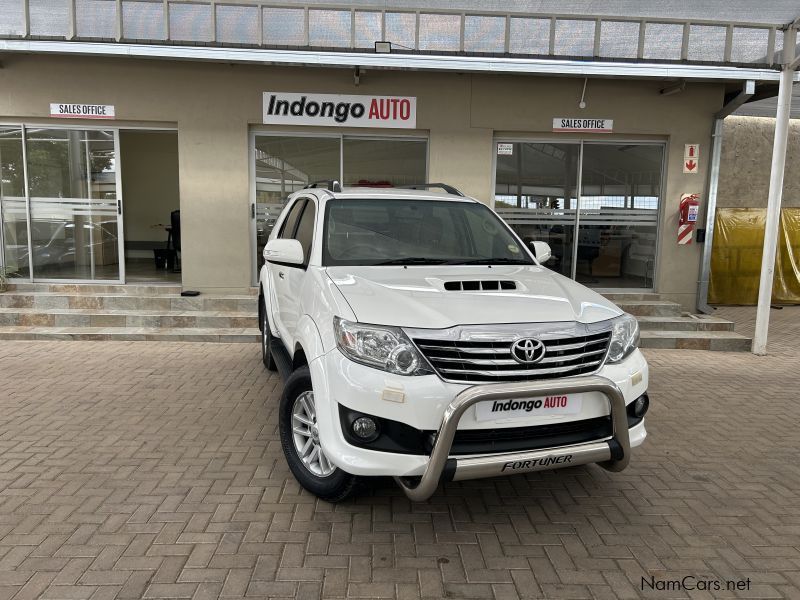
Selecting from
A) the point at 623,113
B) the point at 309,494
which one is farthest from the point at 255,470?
the point at 623,113

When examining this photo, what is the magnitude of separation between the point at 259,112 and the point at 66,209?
11.3 feet

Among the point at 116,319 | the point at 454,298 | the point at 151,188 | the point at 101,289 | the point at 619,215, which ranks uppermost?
the point at 151,188

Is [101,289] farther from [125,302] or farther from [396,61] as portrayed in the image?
[396,61]

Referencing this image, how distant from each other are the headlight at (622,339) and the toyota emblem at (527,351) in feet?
1.64

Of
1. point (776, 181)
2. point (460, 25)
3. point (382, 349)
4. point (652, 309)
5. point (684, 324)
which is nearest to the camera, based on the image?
point (382, 349)

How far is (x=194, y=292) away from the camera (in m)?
8.83

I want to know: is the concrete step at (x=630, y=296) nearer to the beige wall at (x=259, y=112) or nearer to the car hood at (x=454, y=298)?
the beige wall at (x=259, y=112)

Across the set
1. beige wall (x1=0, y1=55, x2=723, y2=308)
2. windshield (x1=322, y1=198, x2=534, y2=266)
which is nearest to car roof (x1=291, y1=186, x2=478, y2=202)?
windshield (x1=322, y1=198, x2=534, y2=266)

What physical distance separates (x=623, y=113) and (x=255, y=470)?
25.7 feet

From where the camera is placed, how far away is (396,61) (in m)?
7.61

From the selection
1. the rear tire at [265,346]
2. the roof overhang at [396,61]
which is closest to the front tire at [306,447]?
the rear tire at [265,346]

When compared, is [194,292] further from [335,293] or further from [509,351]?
[509,351]

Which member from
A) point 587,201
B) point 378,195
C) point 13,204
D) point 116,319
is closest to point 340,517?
point 378,195

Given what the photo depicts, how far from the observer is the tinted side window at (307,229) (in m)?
4.18
